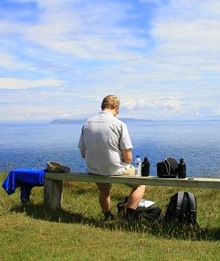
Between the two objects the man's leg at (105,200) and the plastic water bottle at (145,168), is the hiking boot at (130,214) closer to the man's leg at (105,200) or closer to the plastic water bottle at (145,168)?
the man's leg at (105,200)

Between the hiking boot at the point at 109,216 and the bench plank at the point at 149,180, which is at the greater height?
the bench plank at the point at 149,180

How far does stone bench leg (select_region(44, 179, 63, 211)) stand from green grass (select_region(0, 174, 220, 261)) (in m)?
0.15

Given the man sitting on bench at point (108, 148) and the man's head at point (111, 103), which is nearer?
the man sitting on bench at point (108, 148)

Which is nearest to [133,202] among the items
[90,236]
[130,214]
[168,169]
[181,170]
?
[130,214]

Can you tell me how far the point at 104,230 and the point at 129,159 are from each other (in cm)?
136

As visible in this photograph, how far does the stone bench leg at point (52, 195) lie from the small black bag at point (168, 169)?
7.01ft

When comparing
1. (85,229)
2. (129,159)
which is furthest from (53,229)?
(129,159)

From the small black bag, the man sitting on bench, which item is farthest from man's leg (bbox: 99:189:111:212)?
the small black bag

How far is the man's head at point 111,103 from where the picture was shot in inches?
345

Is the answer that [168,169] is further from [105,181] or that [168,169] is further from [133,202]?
[105,181]

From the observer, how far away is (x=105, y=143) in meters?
8.63

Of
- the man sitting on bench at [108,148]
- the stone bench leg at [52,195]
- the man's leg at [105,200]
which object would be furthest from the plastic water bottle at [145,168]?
the stone bench leg at [52,195]

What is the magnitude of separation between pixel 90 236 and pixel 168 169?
5.82ft

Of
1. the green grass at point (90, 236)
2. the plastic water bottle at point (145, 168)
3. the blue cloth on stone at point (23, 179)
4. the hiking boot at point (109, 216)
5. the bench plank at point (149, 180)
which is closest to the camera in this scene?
the green grass at point (90, 236)
